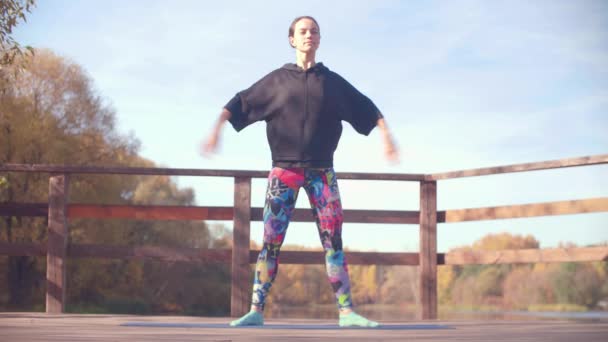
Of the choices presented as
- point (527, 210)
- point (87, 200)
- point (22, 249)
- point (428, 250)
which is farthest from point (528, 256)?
point (87, 200)

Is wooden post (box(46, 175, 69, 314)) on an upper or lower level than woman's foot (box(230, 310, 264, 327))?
upper

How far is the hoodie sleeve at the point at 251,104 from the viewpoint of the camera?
3.90 meters

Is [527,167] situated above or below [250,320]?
above

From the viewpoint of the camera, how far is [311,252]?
5355mm

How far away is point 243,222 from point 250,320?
66.1 inches

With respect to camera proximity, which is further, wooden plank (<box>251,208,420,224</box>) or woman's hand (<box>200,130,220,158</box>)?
wooden plank (<box>251,208,420,224</box>)

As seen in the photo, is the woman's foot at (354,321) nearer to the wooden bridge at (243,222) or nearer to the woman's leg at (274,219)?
the woman's leg at (274,219)

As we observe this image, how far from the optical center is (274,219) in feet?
12.4

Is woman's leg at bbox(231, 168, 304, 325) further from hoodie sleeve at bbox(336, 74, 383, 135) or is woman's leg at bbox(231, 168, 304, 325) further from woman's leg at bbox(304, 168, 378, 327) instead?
hoodie sleeve at bbox(336, 74, 383, 135)

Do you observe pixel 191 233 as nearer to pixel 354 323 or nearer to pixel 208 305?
pixel 208 305

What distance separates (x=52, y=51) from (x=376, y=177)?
19.2 metres

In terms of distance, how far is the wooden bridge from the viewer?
17.3 ft

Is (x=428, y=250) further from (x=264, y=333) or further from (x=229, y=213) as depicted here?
(x=264, y=333)

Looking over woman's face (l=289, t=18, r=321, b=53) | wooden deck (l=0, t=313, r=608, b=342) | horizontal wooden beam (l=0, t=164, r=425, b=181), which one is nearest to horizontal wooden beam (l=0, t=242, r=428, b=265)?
horizontal wooden beam (l=0, t=164, r=425, b=181)
